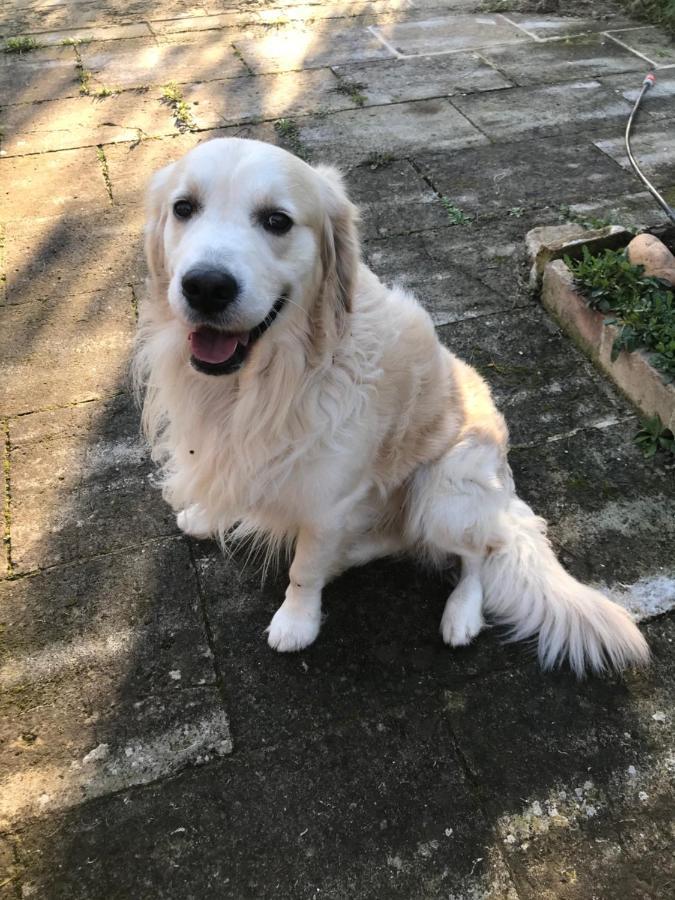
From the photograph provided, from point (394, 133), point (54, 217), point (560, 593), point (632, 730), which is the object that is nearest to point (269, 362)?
point (560, 593)

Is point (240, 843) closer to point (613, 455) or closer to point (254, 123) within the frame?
point (613, 455)

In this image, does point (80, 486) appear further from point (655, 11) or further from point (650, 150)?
point (655, 11)

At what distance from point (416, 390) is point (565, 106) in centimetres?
439

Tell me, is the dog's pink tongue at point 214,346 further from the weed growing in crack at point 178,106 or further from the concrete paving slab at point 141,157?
the weed growing in crack at point 178,106

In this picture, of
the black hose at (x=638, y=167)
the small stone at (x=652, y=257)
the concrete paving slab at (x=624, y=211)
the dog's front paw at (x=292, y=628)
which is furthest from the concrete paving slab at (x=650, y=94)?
the dog's front paw at (x=292, y=628)

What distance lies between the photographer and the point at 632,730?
7.02 ft

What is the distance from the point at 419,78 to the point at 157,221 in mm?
4882

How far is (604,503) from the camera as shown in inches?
111

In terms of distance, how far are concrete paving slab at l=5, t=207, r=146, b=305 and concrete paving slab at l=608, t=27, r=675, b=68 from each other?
5.10 metres

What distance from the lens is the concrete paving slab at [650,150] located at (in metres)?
4.65

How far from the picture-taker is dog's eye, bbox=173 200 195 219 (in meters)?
1.95

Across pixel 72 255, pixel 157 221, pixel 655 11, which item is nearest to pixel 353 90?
pixel 72 255

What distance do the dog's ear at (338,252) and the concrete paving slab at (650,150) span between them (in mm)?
3353

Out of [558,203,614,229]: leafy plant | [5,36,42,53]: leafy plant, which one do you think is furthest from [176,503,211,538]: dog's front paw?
[5,36,42,53]: leafy plant
